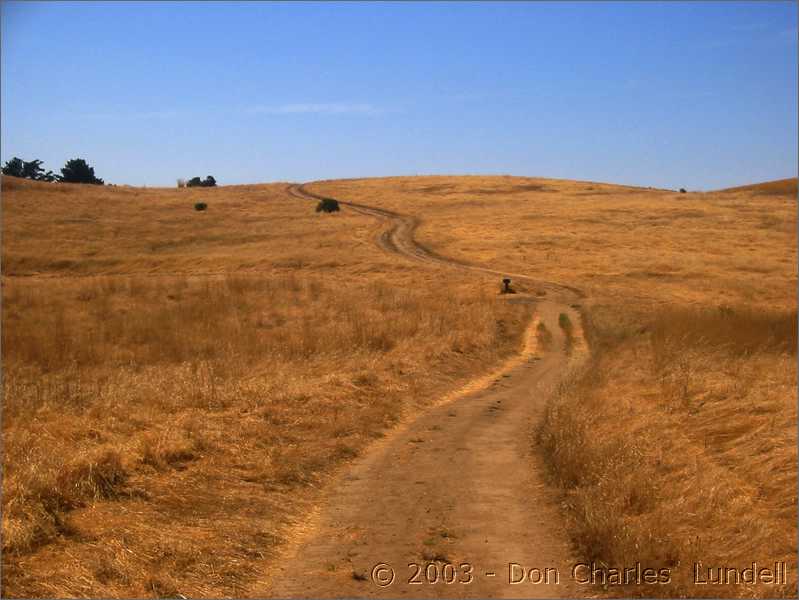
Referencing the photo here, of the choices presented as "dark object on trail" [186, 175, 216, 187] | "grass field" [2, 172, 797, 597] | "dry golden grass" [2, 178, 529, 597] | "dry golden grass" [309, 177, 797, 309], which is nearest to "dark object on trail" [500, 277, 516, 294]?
"dry golden grass" [2, 178, 529, 597]

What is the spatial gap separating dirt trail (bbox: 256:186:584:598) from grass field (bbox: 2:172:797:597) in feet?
1.01

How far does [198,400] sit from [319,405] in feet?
5.70

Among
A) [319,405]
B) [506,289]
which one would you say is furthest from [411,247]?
[319,405]

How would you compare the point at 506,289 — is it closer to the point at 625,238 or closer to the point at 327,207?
the point at 625,238

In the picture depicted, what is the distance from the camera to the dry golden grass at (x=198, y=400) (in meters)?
6.38

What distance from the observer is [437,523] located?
293 inches

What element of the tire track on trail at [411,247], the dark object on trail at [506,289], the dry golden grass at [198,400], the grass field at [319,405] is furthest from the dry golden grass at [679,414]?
the dark object on trail at [506,289]

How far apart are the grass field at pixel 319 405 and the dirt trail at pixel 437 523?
308mm

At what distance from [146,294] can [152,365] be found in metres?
14.7

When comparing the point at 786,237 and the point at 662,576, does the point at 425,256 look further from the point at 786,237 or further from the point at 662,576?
the point at 662,576

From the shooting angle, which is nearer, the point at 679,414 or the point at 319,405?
the point at 319,405

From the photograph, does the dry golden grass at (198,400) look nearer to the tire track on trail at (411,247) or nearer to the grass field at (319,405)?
the grass field at (319,405)

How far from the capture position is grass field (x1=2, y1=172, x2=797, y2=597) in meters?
6.53

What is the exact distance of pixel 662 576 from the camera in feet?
19.4
